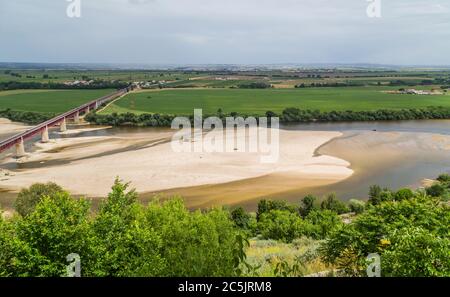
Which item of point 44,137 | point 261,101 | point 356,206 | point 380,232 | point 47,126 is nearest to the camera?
point 380,232

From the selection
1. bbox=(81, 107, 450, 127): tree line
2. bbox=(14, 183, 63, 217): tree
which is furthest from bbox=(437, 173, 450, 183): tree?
bbox=(81, 107, 450, 127): tree line

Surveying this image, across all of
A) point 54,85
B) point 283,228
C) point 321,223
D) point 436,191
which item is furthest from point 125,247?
point 54,85

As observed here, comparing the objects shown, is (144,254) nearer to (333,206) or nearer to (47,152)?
(333,206)

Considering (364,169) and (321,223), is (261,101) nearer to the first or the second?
(364,169)

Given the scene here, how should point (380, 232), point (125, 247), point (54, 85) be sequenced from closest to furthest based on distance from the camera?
point (125, 247) → point (380, 232) → point (54, 85)

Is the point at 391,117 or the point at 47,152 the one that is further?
the point at 391,117

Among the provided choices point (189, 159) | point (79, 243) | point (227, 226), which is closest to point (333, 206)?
point (227, 226)

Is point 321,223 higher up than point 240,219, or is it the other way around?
point 321,223

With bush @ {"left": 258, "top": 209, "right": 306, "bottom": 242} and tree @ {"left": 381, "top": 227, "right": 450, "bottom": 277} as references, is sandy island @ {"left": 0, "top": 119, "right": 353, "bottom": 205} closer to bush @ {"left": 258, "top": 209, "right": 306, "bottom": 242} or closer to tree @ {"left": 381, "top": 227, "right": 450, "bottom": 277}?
bush @ {"left": 258, "top": 209, "right": 306, "bottom": 242}
